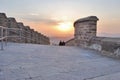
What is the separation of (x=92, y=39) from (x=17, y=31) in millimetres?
5056

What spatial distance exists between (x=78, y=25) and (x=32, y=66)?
5.81 metres

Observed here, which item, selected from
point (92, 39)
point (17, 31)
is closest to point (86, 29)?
point (92, 39)

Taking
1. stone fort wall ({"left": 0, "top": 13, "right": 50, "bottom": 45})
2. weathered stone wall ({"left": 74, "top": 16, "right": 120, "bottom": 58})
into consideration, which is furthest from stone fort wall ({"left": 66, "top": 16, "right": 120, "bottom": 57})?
stone fort wall ({"left": 0, "top": 13, "right": 50, "bottom": 45})

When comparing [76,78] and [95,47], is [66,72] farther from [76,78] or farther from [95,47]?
[95,47]

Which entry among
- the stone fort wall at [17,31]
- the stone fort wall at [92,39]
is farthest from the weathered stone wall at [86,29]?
the stone fort wall at [17,31]

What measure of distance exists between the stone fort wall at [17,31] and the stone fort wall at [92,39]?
121 inches

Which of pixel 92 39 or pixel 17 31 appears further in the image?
pixel 17 31

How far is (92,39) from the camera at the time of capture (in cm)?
900

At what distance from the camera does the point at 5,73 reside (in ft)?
12.8

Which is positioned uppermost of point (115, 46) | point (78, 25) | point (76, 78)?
point (78, 25)

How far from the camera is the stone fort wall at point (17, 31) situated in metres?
10.6

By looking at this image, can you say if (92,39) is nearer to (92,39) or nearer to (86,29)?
(92,39)

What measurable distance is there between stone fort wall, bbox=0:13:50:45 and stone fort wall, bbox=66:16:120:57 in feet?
10.1

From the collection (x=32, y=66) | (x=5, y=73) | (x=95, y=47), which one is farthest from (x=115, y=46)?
(x=5, y=73)
